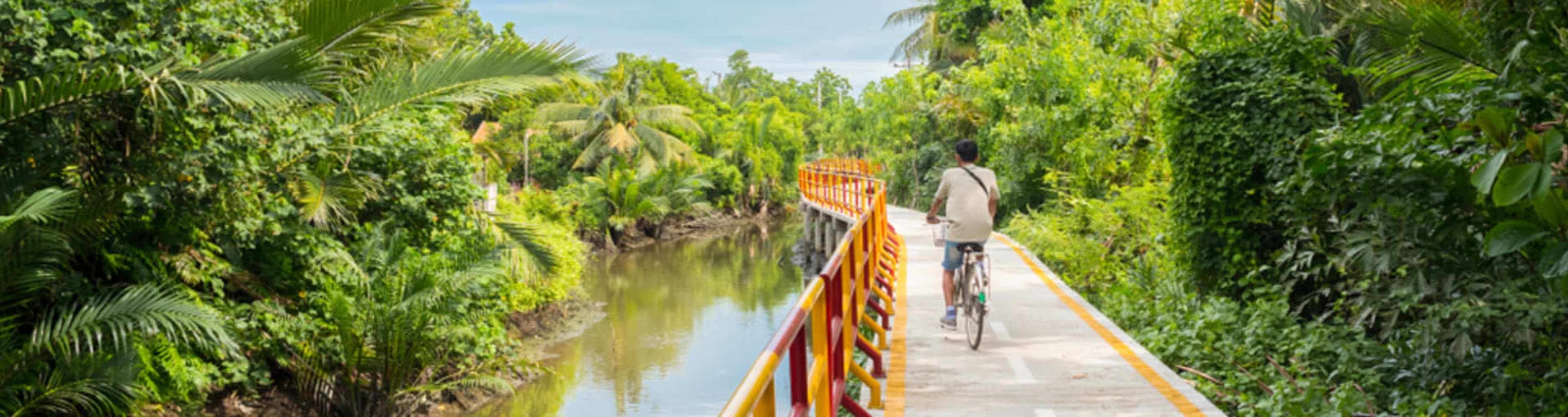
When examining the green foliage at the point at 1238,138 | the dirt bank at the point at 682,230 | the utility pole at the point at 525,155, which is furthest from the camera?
the utility pole at the point at 525,155

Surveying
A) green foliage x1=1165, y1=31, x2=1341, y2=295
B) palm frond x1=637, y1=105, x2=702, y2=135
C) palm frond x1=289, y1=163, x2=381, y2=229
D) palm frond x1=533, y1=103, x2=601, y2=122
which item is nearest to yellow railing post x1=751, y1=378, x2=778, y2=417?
green foliage x1=1165, y1=31, x2=1341, y2=295

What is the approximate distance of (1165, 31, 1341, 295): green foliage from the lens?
885 cm

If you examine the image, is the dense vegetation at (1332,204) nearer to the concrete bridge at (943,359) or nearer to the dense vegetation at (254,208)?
the concrete bridge at (943,359)

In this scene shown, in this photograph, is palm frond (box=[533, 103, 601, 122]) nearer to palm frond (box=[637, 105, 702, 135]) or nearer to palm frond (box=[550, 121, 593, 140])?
palm frond (box=[550, 121, 593, 140])

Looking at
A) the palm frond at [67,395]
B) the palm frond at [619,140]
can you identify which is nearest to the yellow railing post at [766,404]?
the palm frond at [67,395]

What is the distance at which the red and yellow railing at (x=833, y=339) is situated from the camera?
3.16 metres

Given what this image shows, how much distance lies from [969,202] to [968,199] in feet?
0.08

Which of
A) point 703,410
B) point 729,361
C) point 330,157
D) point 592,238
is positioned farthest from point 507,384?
point 592,238

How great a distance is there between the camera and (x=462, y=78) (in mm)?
10000

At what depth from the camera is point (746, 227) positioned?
43.6m

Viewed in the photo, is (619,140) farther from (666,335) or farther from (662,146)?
(666,335)

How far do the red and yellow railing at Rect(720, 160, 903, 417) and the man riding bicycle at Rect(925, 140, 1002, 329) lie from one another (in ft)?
2.27

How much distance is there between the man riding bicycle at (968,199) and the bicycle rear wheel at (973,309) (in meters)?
0.23

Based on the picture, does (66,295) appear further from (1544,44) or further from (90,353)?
(1544,44)
